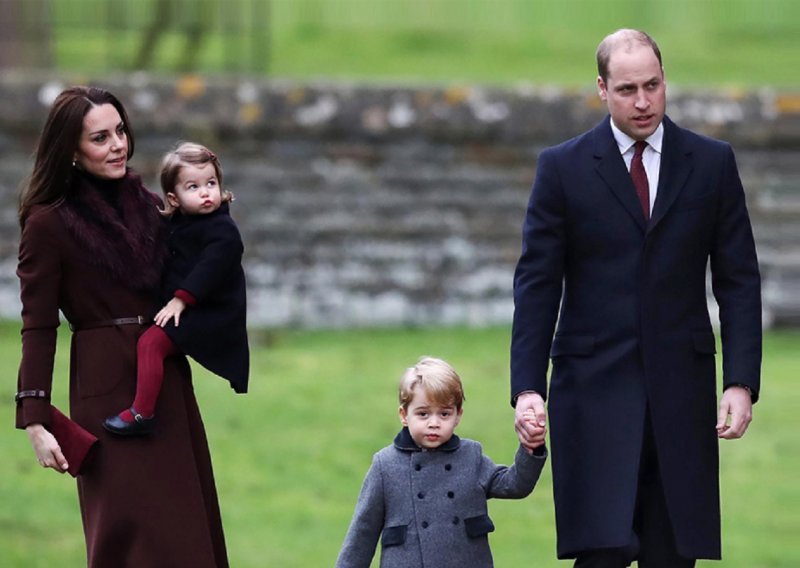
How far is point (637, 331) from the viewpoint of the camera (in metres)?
6.01

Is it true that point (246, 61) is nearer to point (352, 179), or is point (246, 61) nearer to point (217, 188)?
point (352, 179)

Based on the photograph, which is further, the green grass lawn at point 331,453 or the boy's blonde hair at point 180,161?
the green grass lawn at point 331,453

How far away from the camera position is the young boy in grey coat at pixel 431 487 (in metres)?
5.91

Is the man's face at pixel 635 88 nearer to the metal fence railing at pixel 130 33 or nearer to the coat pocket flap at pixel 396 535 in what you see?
the coat pocket flap at pixel 396 535

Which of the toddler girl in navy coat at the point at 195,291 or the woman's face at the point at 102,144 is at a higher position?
the woman's face at the point at 102,144

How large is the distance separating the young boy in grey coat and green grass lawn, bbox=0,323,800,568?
261 cm

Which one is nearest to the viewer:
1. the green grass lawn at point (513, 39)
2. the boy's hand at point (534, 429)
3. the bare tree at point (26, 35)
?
the boy's hand at point (534, 429)

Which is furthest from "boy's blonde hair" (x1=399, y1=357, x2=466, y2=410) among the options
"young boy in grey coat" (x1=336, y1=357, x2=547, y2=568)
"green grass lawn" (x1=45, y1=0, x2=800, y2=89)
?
"green grass lawn" (x1=45, y1=0, x2=800, y2=89)

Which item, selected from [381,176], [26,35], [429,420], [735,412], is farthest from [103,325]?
[26,35]

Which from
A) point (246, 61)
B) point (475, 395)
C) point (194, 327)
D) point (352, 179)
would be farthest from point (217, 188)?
point (246, 61)

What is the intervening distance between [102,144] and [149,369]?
0.74 meters

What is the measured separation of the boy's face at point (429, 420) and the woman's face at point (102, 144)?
1.23m

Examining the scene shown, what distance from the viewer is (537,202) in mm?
6094

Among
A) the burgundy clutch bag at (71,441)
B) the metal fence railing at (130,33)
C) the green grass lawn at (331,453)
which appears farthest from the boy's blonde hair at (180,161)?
the metal fence railing at (130,33)
